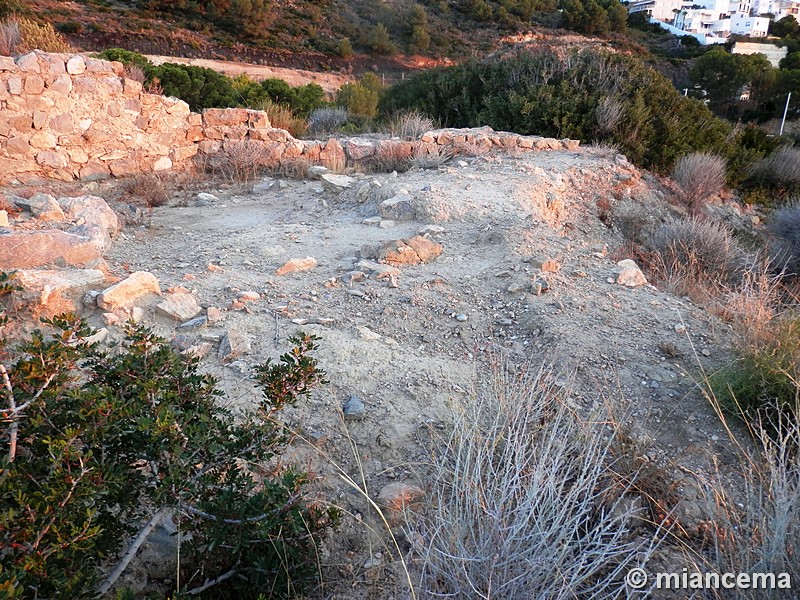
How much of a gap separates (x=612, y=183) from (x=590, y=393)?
5149mm

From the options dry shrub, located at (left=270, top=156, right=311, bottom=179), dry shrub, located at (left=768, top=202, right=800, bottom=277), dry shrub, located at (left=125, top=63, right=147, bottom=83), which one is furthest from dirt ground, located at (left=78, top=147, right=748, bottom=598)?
dry shrub, located at (left=125, top=63, right=147, bottom=83)

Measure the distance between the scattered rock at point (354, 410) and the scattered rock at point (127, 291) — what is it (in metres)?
1.39

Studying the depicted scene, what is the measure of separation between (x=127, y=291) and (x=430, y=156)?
4.99 meters

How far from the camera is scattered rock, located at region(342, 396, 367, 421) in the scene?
2451mm

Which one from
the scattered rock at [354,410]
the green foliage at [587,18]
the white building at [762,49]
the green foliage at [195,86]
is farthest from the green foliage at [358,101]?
the white building at [762,49]

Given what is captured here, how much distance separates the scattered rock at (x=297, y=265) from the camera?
12.5 ft

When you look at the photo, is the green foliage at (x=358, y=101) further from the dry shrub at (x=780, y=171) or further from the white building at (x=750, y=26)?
the white building at (x=750, y=26)

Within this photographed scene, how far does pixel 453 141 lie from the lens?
7.78 metres

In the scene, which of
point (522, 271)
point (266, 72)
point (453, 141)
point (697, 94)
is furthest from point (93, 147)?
→ point (697, 94)

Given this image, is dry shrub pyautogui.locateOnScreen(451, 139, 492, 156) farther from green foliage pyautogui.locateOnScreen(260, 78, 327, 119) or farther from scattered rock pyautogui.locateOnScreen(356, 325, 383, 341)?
scattered rock pyautogui.locateOnScreen(356, 325, 383, 341)

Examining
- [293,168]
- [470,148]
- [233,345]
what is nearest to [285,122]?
[293,168]

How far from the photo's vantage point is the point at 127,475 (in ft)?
4.77

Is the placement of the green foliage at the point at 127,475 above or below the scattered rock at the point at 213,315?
above

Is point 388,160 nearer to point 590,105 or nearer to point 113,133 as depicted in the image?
point 113,133
